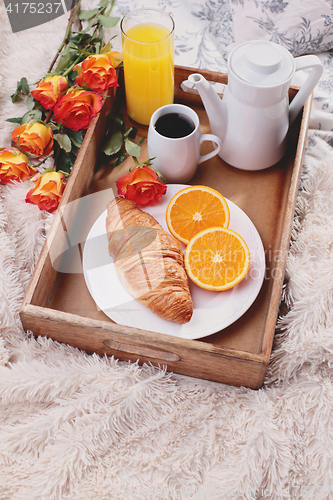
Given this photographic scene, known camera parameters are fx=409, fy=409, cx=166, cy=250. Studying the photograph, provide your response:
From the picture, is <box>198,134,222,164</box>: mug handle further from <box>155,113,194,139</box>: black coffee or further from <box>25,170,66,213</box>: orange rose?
<box>25,170,66,213</box>: orange rose

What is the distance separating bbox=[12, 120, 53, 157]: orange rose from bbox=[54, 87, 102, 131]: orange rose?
0.16 ft

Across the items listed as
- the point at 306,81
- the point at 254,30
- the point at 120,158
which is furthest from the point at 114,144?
the point at 254,30

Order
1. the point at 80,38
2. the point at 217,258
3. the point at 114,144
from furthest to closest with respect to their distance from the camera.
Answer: the point at 80,38 < the point at 114,144 < the point at 217,258

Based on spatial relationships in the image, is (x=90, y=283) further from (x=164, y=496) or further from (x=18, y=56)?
(x=18, y=56)

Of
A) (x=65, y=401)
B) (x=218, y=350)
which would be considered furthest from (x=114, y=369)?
(x=218, y=350)

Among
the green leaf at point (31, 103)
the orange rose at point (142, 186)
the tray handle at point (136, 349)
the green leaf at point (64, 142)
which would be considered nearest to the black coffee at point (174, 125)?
the orange rose at point (142, 186)

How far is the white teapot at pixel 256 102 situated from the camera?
83cm

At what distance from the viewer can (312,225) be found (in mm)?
902

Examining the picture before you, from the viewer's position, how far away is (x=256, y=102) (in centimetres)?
85

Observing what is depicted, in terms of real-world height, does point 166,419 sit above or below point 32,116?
below

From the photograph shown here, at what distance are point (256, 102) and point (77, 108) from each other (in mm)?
405

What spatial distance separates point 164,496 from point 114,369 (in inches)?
8.9

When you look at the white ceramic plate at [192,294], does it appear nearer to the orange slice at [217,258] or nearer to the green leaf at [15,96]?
the orange slice at [217,258]

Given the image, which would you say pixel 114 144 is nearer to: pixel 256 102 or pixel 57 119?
pixel 57 119
